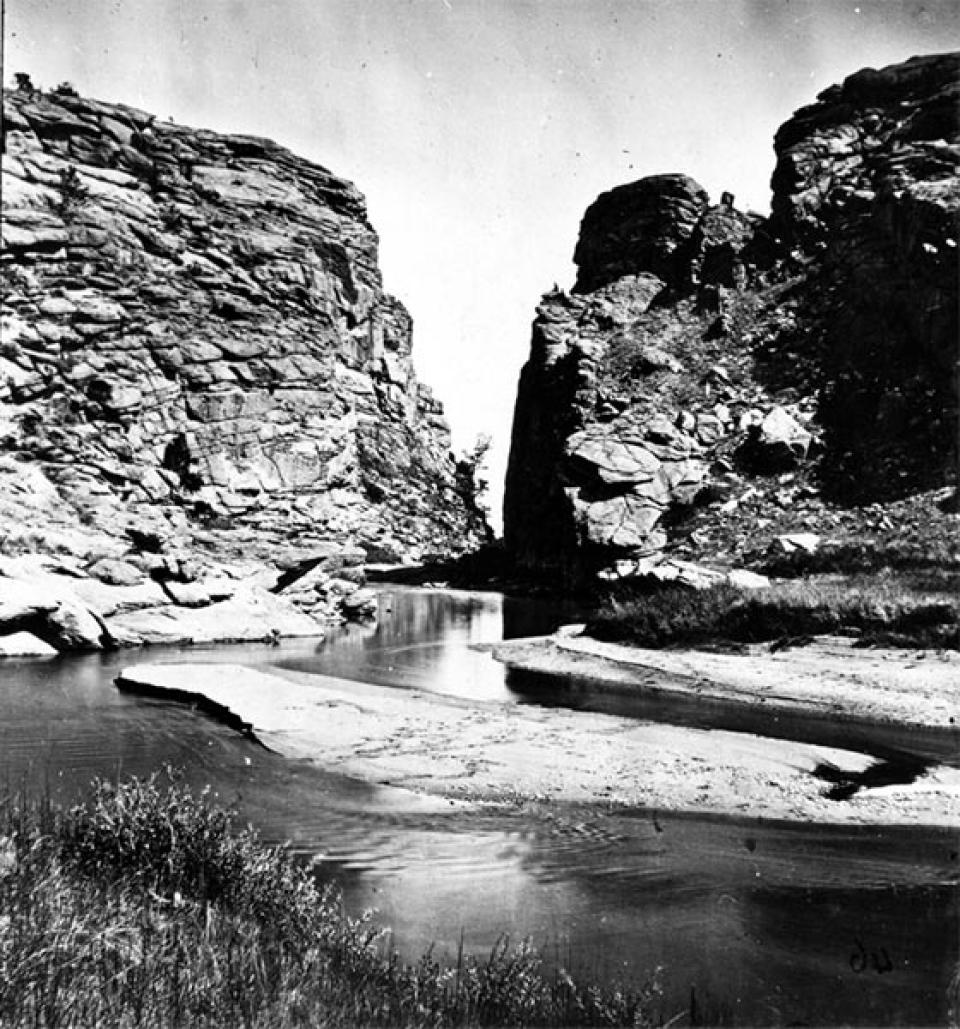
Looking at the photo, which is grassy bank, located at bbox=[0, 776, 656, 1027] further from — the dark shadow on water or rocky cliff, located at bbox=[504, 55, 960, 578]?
rocky cliff, located at bbox=[504, 55, 960, 578]

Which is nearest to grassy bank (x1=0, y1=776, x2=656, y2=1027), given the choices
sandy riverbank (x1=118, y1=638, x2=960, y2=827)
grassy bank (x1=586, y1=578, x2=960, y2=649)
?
sandy riverbank (x1=118, y1=638, x2=960, y2=827)

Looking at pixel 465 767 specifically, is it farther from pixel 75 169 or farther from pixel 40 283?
pixel 75 169

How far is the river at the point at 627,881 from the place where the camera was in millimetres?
7461

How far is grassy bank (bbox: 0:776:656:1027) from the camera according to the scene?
4.52 m

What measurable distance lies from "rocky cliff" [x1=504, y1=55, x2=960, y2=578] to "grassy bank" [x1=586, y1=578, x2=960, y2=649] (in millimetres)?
8529

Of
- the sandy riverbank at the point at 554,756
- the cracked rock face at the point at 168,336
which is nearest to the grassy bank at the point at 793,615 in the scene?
the sandy riverbank at the point at 554,756

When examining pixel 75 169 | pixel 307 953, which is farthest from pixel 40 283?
pixel 307 953

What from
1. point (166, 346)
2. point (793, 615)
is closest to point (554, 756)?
point (793, 615)

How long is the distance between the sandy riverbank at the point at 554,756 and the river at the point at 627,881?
1.88 feet

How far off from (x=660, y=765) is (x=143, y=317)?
54.7m

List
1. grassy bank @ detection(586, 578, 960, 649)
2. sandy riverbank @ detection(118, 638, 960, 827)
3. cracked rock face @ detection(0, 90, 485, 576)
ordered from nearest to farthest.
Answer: sandy riverbank @ detection(118, 638, 960, 827)
grassy bank @ detection(586, 578, 960, 649)
cracked rock face @ detection(0, 90, 485, 576)

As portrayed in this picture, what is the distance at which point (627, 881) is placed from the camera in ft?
31.4

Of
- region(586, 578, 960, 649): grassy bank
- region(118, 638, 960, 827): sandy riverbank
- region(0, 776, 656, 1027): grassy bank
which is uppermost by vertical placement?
region(586, 578, 960, 649): grassy bank

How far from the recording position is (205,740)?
1580 cm
